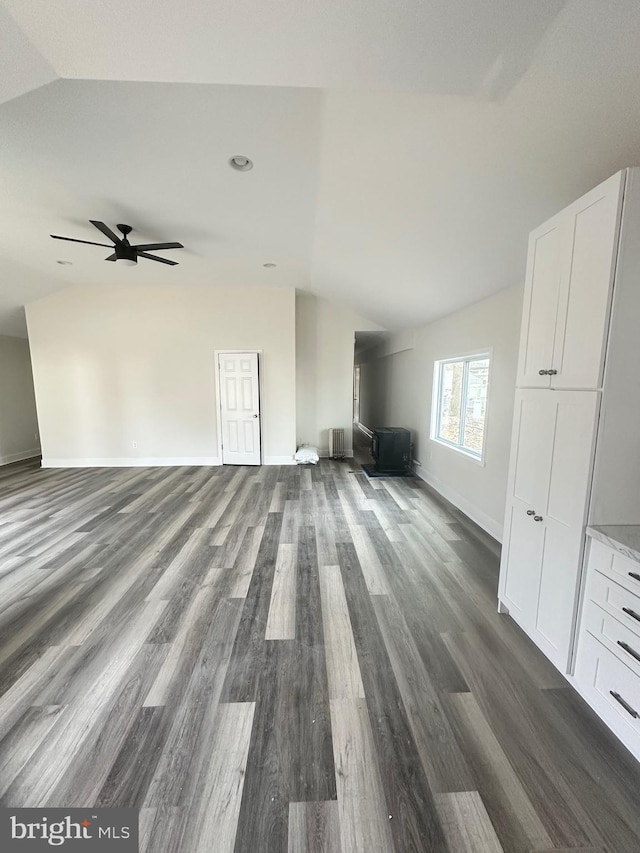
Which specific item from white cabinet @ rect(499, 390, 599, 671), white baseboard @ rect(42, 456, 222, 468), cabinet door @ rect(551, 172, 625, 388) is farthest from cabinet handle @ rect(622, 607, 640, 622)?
white baseboard @ rect(42, 456, 222, 468)

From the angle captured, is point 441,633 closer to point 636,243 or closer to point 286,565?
point 286,565

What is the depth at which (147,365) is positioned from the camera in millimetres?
5562

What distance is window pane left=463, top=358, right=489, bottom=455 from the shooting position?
11.7 ft

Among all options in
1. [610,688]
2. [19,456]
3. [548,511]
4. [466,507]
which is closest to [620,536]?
[548,511]

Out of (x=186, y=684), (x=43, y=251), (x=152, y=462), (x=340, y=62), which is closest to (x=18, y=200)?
(x=43, y=251)

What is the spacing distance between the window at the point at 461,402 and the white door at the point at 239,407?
2968 mm

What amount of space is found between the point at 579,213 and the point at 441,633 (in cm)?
233

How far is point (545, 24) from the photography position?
124cm

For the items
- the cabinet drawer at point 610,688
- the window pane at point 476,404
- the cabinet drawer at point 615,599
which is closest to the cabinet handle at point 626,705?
the cabinet drawer at point 610,688

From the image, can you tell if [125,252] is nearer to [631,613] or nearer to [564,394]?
[564,394]

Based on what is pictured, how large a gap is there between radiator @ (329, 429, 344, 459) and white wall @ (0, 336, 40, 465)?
608cm

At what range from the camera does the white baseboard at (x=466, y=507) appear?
3.15 metres

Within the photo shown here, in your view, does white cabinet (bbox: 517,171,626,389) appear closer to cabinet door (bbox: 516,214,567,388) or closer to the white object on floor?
cabinet door (bbox: 516,214,567,388)

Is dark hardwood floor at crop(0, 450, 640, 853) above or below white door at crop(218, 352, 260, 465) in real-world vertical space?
below
